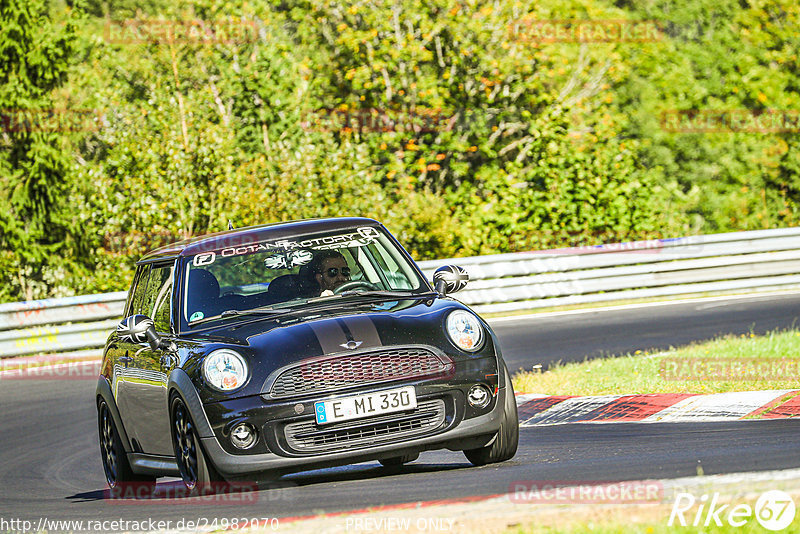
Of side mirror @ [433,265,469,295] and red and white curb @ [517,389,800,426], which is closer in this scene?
side mirror @ [433,265,469,295]

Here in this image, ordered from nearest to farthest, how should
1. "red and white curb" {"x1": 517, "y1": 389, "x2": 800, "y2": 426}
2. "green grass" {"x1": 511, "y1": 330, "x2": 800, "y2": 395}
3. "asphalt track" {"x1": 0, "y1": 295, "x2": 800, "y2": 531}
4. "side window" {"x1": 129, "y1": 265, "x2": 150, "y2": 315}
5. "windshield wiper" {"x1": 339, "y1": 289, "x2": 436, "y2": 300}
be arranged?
"asphalt track" {"x1": 0, "y1": 295, "x2": 800, "y2": 531} → "windshield wiper" {"x1": 339, "y1": 289, "x2": 436, "y2": 300} → "side window" {"x1": 129, "y1": 265, "x2": 150, "y2": 315} → "red and white curb" {"x1": 517, "y1": 389, "x2": 800, "y2": 426} → "green grass" {"x1": 511, "y1": 330, "x2": 800, "y2": 395}

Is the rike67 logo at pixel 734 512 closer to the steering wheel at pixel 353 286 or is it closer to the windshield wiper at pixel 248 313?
the windshield wiper at pixel 248 313

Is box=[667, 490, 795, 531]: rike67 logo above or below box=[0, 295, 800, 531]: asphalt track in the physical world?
above

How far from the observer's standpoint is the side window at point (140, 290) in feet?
28.0

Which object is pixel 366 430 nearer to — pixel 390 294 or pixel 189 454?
pixel 189 454

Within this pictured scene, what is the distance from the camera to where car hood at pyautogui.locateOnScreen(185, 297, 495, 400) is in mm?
6496

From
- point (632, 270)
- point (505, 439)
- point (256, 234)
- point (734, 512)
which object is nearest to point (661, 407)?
point (505, 439)

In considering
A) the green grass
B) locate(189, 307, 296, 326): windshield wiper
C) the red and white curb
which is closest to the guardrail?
the green grass

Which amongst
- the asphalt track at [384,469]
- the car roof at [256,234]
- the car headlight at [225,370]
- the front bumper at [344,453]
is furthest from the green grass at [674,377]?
A: the car headlight at [225,370]

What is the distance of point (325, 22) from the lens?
33.2 m

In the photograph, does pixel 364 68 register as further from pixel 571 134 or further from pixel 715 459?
pixel 715 459

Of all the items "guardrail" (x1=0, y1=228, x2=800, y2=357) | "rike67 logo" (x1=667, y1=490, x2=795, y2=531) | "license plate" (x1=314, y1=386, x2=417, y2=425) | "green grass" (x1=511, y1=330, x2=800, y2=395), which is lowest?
"guardrail" (x1=0, y1=228, x2=800, y2=357)

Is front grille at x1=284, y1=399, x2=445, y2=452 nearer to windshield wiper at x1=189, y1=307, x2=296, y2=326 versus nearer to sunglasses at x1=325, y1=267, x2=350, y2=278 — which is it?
windshield wiper at x1=189, y1=307, x2=296, y2=326

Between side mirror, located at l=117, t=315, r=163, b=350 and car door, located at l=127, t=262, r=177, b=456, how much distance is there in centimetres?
5
